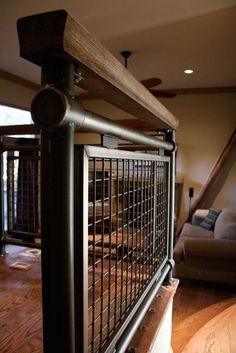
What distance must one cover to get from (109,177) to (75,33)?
0.31 metres

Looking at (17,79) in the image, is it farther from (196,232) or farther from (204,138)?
(196,232)

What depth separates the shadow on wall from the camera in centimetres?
552

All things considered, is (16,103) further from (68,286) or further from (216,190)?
(68,286)

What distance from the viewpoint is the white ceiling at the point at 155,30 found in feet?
8.45

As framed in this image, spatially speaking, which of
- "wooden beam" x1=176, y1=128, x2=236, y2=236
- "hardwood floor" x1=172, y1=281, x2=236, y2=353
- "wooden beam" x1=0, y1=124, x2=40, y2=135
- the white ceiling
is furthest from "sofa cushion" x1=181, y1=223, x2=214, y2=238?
"wooden beam" x1=0, y1=124, x2=40, y2=135

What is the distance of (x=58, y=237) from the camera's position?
1.56ft

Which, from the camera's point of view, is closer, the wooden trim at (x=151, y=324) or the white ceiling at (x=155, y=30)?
the wooden trim at (x=151, y=324)

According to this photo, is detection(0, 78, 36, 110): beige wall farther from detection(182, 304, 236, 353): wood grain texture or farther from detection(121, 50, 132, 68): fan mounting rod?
detection(182, 304, 236, 353): wood grain texture

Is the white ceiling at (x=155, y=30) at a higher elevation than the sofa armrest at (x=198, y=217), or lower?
higher

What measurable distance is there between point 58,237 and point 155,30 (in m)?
3.10

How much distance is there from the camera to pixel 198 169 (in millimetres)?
5707

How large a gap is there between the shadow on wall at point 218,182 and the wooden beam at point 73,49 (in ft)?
17.2

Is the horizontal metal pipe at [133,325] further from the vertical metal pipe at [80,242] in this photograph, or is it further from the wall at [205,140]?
the wall at [205,140]

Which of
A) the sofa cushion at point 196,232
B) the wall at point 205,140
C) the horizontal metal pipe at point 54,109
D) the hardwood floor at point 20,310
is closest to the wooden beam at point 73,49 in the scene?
the horizontal metal pipe at point 54,109
